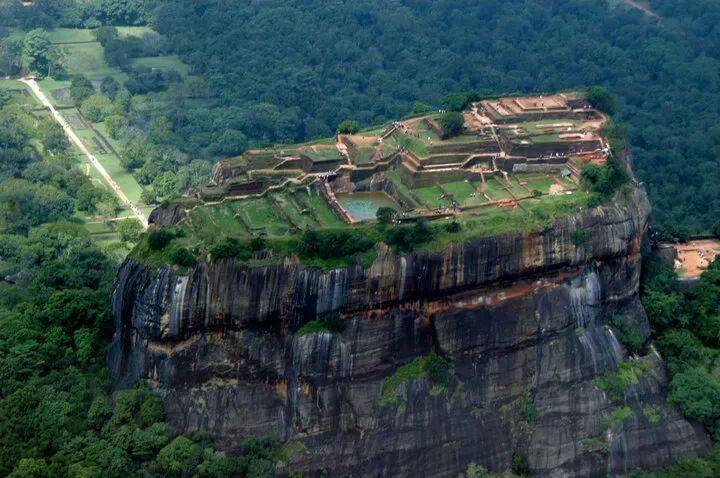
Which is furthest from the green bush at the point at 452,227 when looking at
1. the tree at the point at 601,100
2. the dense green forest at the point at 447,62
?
the dense green forest at the point at 447,62

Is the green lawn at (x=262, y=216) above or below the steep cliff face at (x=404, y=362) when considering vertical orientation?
above

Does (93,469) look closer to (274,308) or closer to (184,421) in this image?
(184,421)

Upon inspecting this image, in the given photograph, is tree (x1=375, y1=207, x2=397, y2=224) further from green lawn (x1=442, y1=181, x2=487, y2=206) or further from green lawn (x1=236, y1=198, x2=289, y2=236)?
green lawn (x1=442, y1=181, x2=487, y2=206)

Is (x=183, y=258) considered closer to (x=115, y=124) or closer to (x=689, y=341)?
(x=689, y=341)

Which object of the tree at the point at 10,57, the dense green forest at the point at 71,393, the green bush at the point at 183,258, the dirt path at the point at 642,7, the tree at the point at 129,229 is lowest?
the tree at the point at 10,57

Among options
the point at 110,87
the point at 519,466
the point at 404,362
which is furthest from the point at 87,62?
the point at 519,466

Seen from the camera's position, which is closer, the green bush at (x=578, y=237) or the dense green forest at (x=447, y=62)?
the green bush at (x=578, y=237)

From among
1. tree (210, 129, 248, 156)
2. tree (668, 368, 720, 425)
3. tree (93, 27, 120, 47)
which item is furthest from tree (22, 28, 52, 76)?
tree (668, 368, 720, 425)

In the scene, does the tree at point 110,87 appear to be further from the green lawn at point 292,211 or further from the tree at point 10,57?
the green lawn at point 292,211
